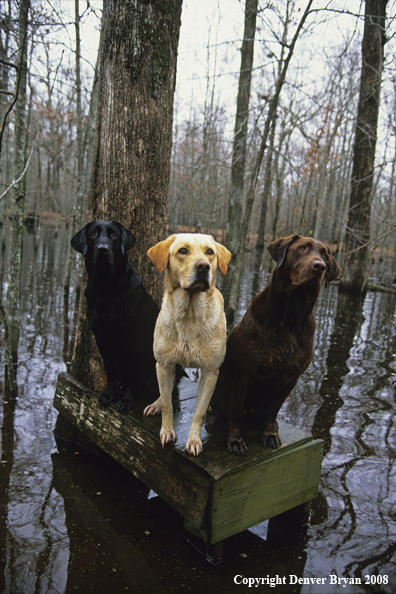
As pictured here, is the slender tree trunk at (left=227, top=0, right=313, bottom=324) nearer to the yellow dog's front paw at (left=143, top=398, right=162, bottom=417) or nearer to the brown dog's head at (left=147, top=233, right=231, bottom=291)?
the brown dog's head at (left=147, top=233, right=231, bottom=291)

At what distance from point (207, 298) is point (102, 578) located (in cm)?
181

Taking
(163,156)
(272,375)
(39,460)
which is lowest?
(39,460)

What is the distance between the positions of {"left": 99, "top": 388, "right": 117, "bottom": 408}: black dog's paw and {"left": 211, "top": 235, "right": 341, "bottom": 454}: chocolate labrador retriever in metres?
1.14

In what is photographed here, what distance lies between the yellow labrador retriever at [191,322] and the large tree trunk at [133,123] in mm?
1396

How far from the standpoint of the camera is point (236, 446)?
8.25 ft

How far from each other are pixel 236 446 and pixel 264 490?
0.35 meters

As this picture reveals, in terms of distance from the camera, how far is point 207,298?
2.51 metres

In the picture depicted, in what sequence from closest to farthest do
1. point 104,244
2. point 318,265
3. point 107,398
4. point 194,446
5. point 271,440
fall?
point 318,265 < point 194,446 < point 271,440 < point 104,244 < point 107,398

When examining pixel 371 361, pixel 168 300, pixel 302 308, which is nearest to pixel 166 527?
pixel 168 300

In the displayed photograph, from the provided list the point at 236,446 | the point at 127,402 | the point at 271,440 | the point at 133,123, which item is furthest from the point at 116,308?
the point at 133,123

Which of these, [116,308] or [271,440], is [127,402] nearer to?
[116,308]

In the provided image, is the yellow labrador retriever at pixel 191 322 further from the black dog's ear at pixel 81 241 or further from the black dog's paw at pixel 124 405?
the black dog's ear at pixel 81 241

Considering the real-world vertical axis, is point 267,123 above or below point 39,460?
above

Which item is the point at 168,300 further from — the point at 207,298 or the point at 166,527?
the point at 166,527
